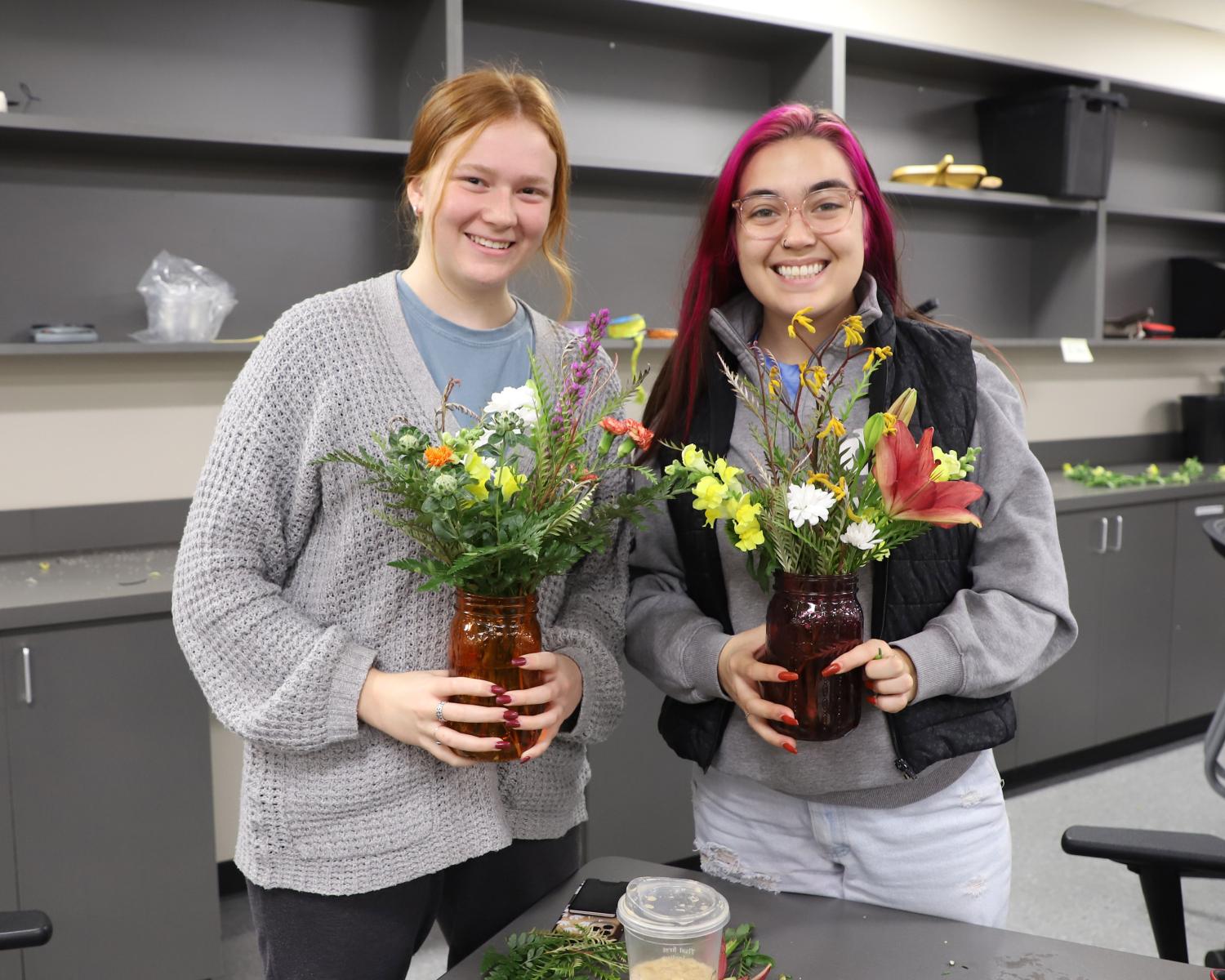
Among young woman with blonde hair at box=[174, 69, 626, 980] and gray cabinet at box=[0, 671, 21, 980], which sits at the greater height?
young woman with blonde hair at box=[174, 69, 626, 980]

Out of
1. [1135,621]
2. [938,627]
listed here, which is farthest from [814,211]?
[1135,621]

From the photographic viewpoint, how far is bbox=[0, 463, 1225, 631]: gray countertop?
211 centimetres

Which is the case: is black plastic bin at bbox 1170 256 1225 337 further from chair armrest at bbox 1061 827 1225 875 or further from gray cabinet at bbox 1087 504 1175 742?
chair armrest at bbox 1061 827 1225 875

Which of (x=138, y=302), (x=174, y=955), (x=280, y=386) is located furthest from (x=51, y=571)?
(x=280, y=386)

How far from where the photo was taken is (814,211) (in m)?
1.34

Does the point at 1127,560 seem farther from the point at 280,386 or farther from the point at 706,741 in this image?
the point at 280,386

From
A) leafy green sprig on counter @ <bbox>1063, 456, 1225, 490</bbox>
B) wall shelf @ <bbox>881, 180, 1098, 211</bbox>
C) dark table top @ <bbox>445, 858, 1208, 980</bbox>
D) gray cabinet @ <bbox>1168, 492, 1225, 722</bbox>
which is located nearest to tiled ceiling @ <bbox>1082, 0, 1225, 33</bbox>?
wall shelf @ <bbox>881, 180, 1098, 211</bbox>

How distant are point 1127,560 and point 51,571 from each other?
3.14 m

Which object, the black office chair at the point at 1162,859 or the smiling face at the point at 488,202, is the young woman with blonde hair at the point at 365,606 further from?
the black office chair at the point at 1162,859

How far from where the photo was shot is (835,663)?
110cm

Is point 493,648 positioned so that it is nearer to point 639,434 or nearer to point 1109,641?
point 639,434

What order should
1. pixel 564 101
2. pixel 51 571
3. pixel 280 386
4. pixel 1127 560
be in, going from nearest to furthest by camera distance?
1. pixel 280 386
2. pixel 51 571
3. pixel 564 101
4. pixel 1127 560

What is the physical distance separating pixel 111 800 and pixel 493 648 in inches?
58.5

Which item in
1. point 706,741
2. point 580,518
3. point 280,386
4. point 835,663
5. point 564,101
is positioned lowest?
point 706,741
